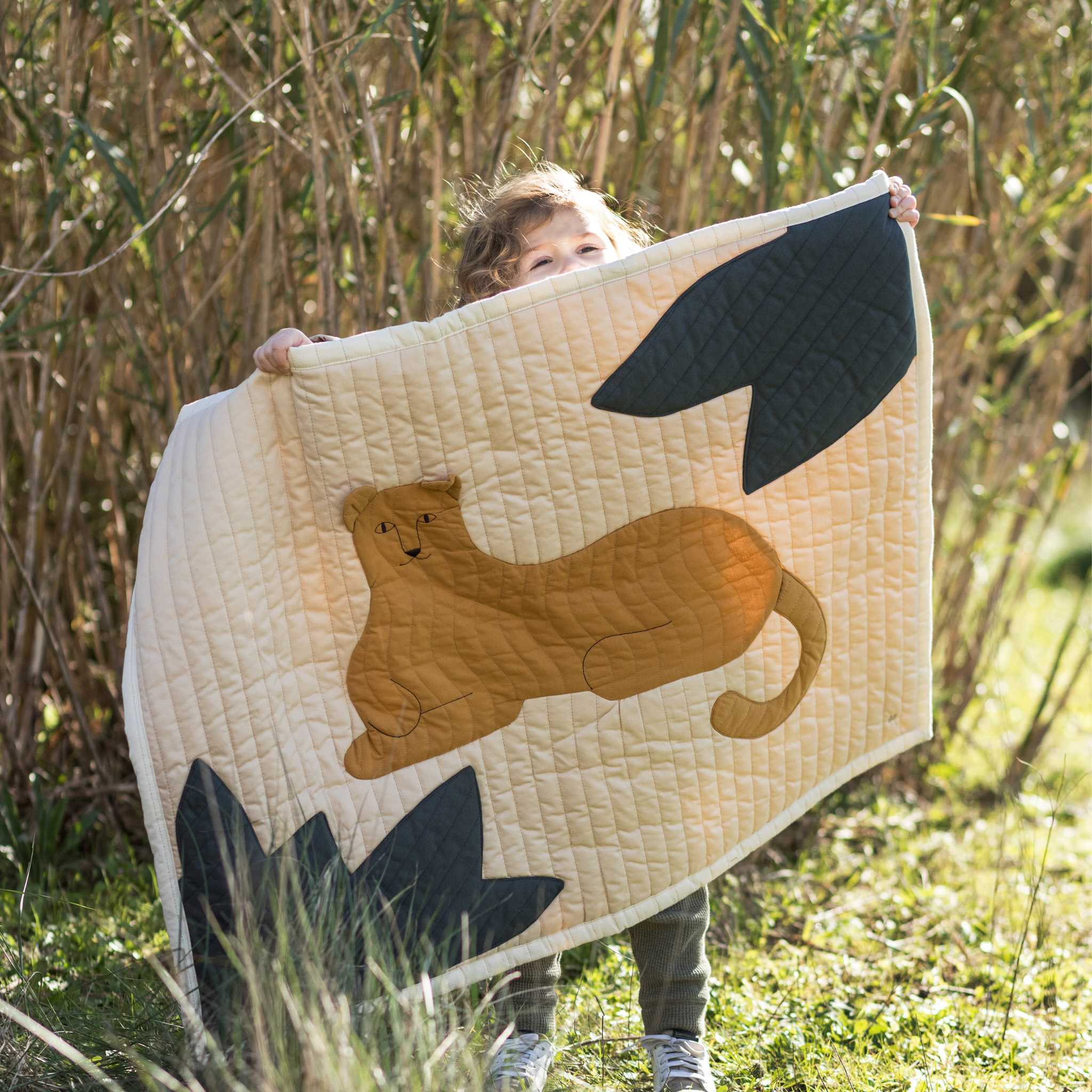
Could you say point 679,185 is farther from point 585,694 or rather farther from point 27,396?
point 27,396

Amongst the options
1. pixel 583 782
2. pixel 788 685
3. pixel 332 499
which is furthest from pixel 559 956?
pixel 332 499

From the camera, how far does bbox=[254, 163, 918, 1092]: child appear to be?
4.58 feet

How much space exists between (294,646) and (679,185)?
3.80 feet

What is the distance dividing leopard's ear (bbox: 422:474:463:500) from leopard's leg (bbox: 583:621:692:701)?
28cm

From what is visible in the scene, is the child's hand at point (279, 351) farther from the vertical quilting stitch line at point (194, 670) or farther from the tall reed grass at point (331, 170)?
the tall reed grass at point (331, 170)

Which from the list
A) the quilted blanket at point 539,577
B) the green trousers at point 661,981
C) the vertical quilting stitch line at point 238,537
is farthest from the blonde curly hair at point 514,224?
the green trousers at point 661,981

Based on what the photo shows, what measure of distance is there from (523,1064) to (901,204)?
1.23 metres

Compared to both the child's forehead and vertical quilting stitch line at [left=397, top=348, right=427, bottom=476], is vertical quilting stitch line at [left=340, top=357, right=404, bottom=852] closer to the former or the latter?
vertical quilting stitch line at [left=397, top=348, right=427, bottom=476]

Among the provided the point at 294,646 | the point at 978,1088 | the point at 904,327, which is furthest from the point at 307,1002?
the point at 904,327

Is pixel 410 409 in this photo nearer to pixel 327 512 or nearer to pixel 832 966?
pixel 327 512

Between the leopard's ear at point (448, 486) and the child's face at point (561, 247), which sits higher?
the child's face at point (561, 247)

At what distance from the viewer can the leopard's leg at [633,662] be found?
57.9 inches

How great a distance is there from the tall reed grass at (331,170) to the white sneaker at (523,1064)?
1035 mm

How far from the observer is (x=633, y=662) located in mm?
1477
